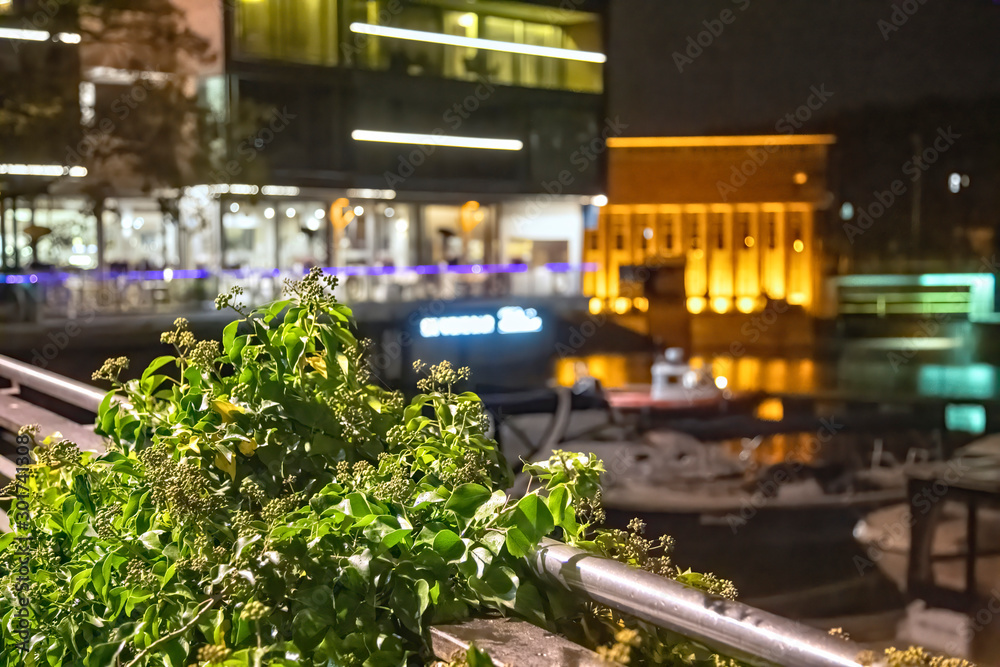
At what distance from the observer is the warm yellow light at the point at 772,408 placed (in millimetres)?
27964

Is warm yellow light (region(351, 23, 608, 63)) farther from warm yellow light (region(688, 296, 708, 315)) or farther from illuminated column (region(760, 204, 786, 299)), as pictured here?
warm yellow light (region(688, 296, 708, 315))

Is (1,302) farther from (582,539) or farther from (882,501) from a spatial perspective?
(582,539)

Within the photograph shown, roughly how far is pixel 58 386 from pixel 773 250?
193 ft

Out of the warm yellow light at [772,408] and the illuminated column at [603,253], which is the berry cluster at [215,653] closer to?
the warm yellow light at [772,408]

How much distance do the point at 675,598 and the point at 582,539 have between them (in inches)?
10.3

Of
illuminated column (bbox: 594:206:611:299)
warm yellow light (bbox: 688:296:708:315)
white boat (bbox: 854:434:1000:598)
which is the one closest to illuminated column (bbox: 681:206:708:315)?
warm yellow light (bbox: 688:296:708:315)

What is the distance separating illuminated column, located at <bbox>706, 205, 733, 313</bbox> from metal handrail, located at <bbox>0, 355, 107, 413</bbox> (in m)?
56.3

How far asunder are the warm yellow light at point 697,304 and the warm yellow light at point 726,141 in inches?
358

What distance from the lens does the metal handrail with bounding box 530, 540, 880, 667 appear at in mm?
790

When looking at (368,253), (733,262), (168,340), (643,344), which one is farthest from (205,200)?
(733,262)

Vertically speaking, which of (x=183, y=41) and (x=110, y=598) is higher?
(x=183, y=41)

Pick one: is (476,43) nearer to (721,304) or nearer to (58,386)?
(721,304)

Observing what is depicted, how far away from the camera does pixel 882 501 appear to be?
11.9m

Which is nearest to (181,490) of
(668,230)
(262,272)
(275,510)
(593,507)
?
(275,510)
